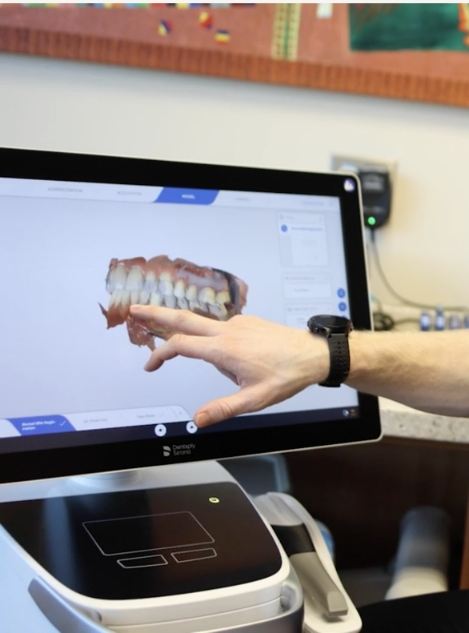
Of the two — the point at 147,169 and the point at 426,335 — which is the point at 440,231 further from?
the point at 147,169

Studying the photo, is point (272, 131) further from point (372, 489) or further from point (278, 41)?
point (372, 489)

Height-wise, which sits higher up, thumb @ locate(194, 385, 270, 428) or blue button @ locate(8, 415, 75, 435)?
thumb @ locate(194, 385, 270, 428)

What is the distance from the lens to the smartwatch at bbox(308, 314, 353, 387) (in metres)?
0.64

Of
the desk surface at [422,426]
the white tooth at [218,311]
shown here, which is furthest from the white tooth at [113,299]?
the desk surface at [422,426]

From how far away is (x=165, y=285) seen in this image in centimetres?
68

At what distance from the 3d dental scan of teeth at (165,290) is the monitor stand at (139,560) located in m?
0.15

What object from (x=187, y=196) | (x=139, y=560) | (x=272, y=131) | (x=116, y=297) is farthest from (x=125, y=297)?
(x=272, y=131)

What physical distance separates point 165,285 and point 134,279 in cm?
3

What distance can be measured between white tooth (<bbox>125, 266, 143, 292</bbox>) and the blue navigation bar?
7 centimetres

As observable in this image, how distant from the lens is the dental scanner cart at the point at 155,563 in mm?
495

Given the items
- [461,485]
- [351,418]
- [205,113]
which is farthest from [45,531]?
[461,485]

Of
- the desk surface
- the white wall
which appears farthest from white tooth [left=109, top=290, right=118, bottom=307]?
the white wall

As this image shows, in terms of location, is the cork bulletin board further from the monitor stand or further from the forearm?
the monitor stand

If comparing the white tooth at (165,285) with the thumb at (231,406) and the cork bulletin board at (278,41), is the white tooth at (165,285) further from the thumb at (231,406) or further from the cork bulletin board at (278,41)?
the cork bulletin board at (278,41)
